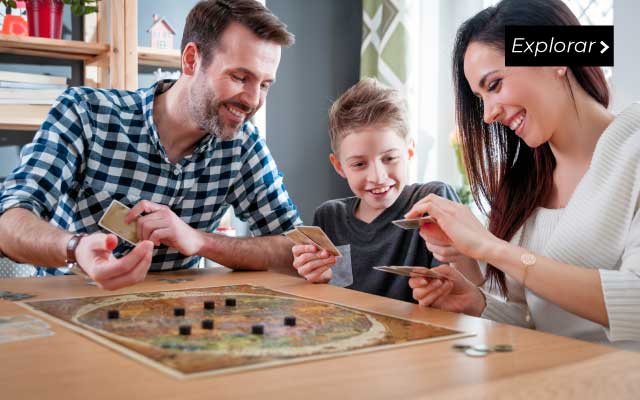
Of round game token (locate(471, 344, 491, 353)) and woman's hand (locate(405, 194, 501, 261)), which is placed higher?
woman's hand (locate(405, 194, 501, 261))

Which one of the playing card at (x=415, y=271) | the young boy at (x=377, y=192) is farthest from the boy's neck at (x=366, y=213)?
the playing card at (x=415, y=271)

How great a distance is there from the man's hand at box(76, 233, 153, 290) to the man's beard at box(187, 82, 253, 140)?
0.89 m

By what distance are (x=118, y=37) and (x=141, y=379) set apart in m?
2.86

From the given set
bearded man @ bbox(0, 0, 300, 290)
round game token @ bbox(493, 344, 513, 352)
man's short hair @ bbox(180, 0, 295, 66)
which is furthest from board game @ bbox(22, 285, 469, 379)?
man's short hair @ bbox(180, 0, 295, 66)

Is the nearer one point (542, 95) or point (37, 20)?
point (542, 95)

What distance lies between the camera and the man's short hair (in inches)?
91.4

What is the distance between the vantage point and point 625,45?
2.64 metres

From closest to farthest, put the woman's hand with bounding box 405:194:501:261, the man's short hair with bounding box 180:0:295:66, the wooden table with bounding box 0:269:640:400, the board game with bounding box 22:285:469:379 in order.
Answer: the wooden table with bounding box 0:269:640:400 < the board game with bounding box 22:285:469:379 < the woman's hand with bounding box 405:194:501:261 < the man's short hair with bounding box 180:0:295:66

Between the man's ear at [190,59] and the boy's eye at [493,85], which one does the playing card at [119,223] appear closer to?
the man's ear at [190,59]

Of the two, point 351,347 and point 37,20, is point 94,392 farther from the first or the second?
point 37,20

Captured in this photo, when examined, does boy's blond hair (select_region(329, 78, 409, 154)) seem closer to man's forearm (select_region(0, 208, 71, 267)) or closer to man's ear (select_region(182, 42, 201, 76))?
man's ear (select_region(182, 42, 201, 76))

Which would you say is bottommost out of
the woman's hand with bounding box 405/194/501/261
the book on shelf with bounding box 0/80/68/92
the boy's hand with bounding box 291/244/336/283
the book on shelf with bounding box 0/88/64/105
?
the boy's hand with bounding box 291/244/336/283

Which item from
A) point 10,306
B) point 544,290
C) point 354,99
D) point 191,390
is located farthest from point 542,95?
point 10,306

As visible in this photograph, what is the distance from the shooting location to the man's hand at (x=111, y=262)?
1.36m
